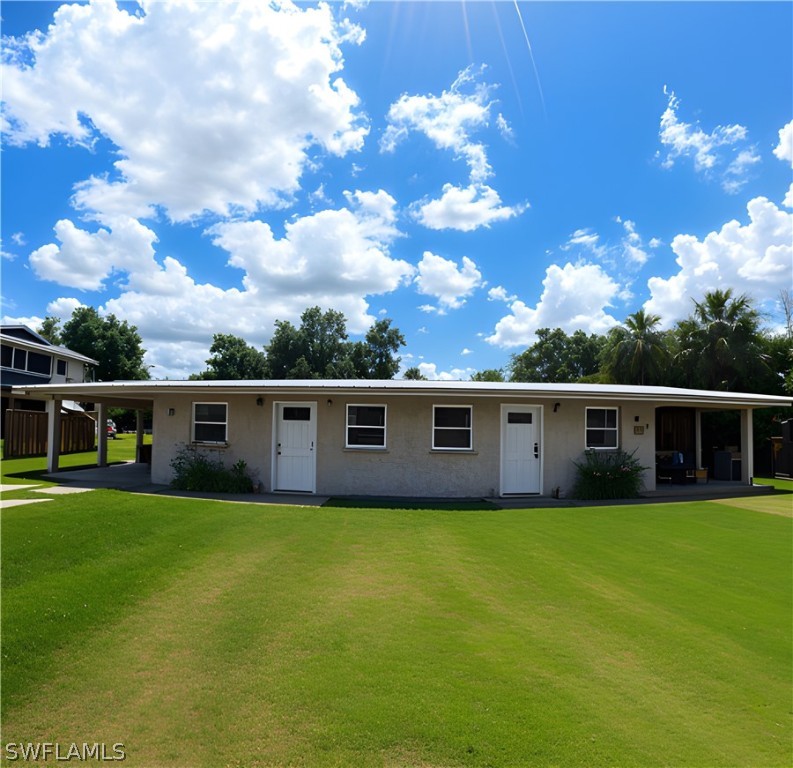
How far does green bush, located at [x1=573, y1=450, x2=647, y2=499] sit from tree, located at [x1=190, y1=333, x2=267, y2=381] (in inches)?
1643

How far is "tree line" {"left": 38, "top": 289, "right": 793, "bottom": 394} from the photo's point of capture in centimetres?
2414

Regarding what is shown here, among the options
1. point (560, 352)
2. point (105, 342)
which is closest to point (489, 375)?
point (560, 352)

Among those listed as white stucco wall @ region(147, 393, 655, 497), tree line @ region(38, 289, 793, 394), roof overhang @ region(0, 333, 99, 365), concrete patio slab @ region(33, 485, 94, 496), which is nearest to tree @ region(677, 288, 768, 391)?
tree line @ region(38, 289, 793, 394)

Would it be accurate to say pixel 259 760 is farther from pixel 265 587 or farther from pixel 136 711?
pixel 265 587

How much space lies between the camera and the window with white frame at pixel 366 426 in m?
13.0

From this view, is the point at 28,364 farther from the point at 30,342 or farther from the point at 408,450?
the point at 408,450

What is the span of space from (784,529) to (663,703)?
8.26 m

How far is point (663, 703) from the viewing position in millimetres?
3711

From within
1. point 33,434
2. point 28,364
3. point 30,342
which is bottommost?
point 33,434

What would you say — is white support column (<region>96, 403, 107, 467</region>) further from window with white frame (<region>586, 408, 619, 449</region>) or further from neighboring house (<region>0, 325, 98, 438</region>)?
window with white frame (<region>586, 408, 619, 449</region>)

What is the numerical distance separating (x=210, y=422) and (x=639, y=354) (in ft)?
75.6

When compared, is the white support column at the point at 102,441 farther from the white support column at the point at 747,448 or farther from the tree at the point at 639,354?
the tree at the point at 639,354

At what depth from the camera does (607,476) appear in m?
13.2

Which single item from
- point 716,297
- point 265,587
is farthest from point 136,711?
point 716,297
